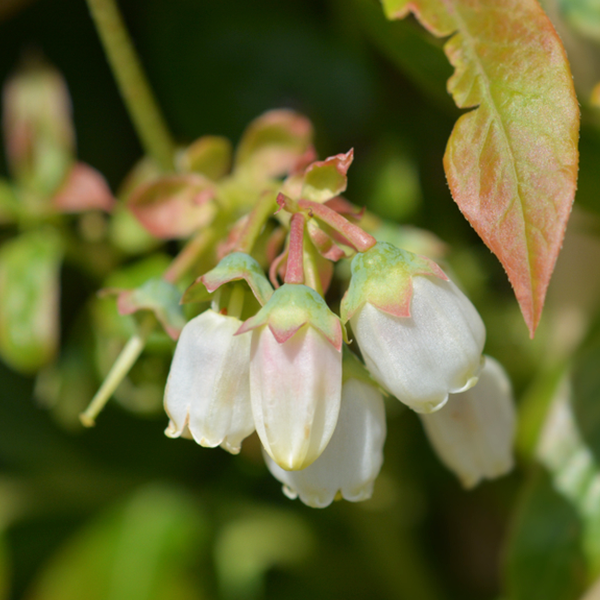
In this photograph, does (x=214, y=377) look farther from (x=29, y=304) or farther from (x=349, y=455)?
(x=29, y=304)

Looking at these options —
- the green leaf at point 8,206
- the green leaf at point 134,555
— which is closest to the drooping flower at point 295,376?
the green leaf at point 8,206

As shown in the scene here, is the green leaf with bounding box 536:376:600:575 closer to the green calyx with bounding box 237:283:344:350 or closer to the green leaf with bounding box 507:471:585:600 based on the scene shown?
the green leaf with bounding box 507:471:585:600

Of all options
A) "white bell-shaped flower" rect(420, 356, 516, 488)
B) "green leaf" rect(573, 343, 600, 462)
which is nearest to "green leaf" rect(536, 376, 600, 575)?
"green leaf" rect(573, 343, 600, 462)

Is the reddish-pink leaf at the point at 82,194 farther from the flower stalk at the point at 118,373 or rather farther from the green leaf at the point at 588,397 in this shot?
the green leaf at the point at 588,397

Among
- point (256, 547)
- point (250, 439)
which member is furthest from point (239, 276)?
point (256, 547)

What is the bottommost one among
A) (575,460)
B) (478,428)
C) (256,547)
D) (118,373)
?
(256,547)

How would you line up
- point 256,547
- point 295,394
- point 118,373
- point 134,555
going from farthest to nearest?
point 256,547, point 134,555, point 118,373, point 295,394
